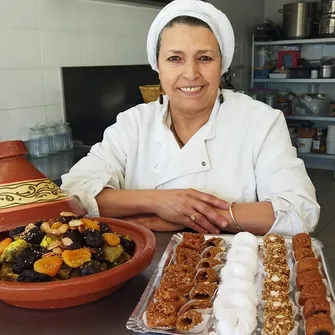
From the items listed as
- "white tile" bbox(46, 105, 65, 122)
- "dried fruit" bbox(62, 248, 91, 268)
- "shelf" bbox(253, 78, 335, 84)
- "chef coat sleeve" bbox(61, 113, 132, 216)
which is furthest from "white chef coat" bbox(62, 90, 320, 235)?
"shelf" bbox(253, 78, 335, 84)

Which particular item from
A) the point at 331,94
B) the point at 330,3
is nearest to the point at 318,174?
the point at 331,94

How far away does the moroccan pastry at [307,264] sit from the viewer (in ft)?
2.48

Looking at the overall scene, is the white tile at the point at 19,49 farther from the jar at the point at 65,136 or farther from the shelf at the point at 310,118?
the shelf at the point at 310,118

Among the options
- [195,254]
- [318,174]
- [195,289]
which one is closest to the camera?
[195,289]

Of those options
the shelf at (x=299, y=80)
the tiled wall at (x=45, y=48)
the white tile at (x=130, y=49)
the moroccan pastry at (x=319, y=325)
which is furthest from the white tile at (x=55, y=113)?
the shelf at (x=299, y=80)

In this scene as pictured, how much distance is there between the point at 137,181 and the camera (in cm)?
140

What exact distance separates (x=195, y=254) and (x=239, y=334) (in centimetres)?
26

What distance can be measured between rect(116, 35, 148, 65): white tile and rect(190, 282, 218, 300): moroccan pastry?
2133mm

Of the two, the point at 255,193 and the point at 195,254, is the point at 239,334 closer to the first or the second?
the point at 195,254

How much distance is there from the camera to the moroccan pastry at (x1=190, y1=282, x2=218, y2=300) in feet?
2.29

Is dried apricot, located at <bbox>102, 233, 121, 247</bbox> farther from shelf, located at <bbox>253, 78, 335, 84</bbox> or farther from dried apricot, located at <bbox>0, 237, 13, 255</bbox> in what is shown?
shelf, located at <bbox>253, 78, 335, 84</bbox>

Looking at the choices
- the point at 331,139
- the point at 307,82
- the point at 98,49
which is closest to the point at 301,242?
the point at 98,49

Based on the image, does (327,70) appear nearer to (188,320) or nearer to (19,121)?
(19,121)

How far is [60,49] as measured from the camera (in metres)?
2.25
